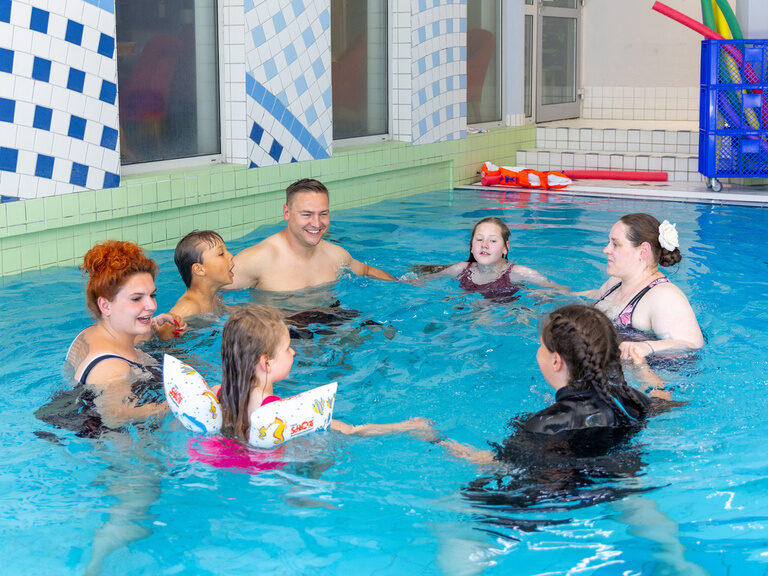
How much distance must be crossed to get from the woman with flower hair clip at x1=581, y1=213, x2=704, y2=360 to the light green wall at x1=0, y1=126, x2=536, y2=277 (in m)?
3.92

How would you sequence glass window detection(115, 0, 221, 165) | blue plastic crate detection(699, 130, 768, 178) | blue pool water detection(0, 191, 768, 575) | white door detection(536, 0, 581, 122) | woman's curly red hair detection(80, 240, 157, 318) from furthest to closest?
white door detection(536, 0, 581, 122)
blue plastic crate detection(699, 130, 768, 178)
glass window detection(115, 0, 221, 165)
woman's curly red hair detection(80, 240, 157, 318)
blue pool water detection(0, 191, 768, 575)

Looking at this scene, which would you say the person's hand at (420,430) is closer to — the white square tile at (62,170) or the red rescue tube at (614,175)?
the white square tile at (62,170)

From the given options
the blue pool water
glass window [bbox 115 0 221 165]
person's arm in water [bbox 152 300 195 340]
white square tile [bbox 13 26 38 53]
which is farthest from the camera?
glass window [bbox 115 0 221 165]

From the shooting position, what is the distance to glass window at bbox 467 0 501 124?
1248 cm

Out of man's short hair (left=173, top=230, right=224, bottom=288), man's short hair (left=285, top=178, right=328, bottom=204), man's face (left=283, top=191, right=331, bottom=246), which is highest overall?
man's short hair (left=285, top=178, right=328, bottom=204)

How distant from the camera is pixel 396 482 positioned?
140 inches

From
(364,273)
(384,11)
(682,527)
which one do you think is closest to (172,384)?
(682,527)

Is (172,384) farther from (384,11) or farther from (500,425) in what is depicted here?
(384,11)

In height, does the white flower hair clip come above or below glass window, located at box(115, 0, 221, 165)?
below

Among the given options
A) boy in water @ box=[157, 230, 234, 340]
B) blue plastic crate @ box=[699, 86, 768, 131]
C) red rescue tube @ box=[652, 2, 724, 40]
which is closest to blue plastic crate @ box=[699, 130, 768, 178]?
blue plastic crate @ box=[699, 86, 768, 131]

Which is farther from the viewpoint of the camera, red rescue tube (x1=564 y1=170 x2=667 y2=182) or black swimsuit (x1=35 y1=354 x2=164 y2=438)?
red rescue tube (x1=564 y1=170 x2=667 y2=182)

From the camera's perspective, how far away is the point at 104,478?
354cm

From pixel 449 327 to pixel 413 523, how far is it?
2491 mm

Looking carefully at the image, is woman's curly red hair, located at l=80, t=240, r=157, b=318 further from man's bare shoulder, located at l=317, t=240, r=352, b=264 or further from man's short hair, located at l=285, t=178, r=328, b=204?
man's bare shoulder, located at l=317, t=240, r=352, b=264
